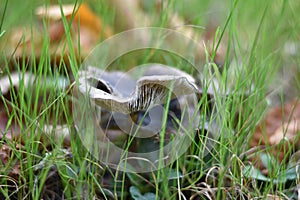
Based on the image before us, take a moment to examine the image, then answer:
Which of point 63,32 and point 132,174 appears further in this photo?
point 63,32

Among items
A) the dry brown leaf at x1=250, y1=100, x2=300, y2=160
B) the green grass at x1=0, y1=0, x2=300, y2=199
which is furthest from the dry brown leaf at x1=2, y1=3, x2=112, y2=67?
the dry brown leaf at x1=250, y1=100, x2=300, y2=160

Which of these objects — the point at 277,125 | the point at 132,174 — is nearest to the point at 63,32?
the point at 132,174

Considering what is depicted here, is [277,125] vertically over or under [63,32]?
under

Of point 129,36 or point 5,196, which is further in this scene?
point 129,36

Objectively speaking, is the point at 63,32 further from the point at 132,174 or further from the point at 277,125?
the point at 277,125

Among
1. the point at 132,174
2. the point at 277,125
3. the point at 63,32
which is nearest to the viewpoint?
the point at 132,174

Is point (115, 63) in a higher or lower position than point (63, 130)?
higher

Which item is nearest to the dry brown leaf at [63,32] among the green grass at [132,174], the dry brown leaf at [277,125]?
the green grass at [132,174]

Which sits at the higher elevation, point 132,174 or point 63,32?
point 63,32

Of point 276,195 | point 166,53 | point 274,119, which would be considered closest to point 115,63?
point 166,53

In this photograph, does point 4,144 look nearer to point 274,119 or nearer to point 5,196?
point 5,196

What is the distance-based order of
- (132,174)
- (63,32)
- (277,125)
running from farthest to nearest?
(63,32) < (277,125) < (132,174)
